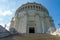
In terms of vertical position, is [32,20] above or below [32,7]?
below

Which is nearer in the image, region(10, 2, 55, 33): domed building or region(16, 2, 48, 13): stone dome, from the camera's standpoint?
region(10, 2, 55, 33): domed building

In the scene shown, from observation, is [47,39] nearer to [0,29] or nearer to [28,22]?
[0,29]

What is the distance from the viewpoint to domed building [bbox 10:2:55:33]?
39969 millimetres

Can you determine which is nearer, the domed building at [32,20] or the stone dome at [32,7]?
the domed building at [32,20]

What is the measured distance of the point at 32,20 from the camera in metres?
41.5

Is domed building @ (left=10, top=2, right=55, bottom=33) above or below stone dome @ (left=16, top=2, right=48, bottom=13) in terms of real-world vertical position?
below

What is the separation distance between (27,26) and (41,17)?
6.71m

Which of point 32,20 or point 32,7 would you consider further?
point 32,7

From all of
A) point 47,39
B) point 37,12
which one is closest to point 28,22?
point 37,12

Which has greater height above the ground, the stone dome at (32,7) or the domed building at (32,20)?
the stone dome at (32,7)

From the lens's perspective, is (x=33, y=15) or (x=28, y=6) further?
(x=28, y=6)

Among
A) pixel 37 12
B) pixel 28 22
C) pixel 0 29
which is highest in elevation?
pixel 37 12

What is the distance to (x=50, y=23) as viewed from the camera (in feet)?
146

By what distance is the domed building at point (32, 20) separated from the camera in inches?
1574
